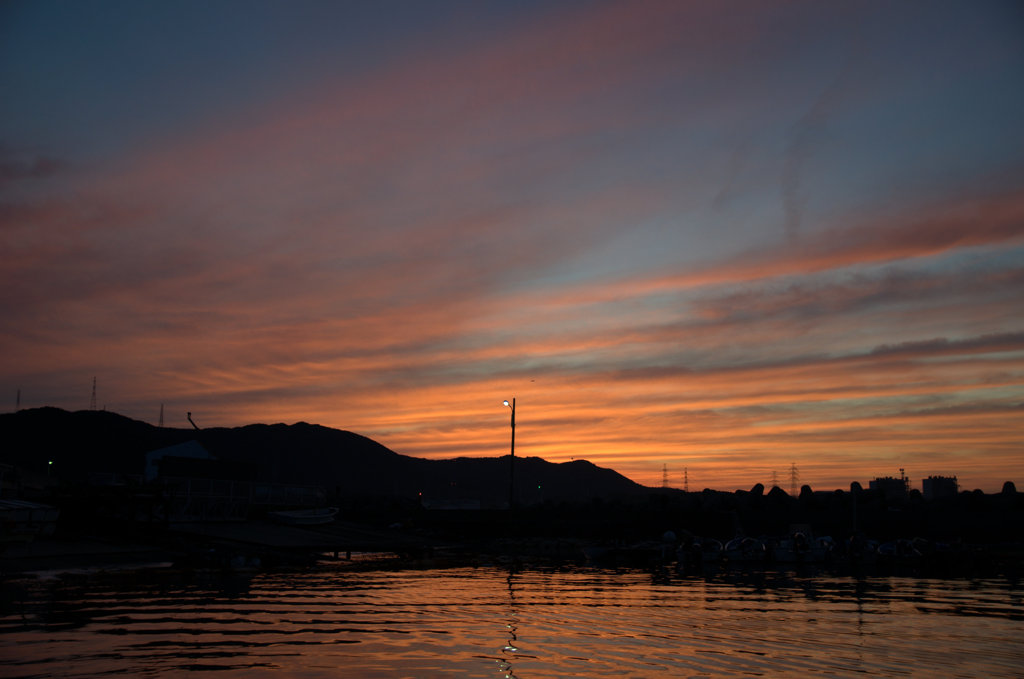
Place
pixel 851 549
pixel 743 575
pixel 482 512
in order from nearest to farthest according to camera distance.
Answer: pixel 743 575 < pixel 851 549 < pixel 482 512

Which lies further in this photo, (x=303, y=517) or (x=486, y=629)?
(x=303, y=517)

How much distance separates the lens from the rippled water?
18.5 m

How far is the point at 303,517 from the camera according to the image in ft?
237

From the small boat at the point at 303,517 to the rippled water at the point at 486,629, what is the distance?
31.5m

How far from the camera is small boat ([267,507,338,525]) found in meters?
70.1

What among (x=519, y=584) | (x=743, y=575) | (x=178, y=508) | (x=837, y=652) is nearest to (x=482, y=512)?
(x=178, y=508)

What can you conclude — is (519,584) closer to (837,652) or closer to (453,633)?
(453,633)

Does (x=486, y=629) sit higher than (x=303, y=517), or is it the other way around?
(x=303, y=517)

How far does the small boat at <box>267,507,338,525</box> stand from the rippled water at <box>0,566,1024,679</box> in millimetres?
31454

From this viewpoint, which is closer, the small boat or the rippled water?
the rippled water

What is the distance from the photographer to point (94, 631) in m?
21.8

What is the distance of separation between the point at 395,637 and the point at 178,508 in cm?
4720

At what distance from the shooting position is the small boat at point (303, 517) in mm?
70125

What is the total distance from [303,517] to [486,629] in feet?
170
